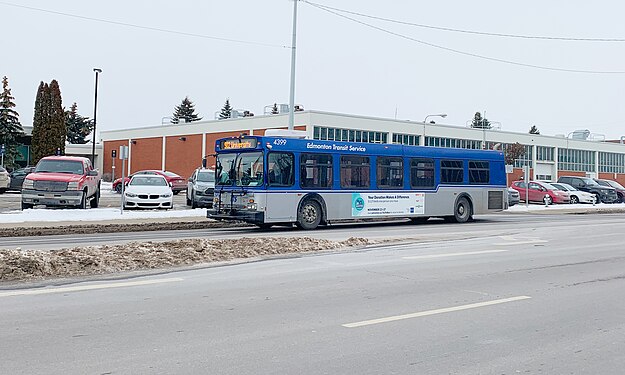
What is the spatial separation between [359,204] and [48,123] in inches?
1969

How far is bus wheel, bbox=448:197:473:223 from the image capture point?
85.5 ft

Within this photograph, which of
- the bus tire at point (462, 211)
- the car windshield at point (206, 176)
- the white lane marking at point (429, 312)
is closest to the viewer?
the white lane marking at point (429, 312)

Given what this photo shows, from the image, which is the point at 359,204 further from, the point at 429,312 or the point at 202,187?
the point at 429,312

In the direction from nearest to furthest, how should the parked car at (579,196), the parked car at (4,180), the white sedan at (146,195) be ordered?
the white sedan at (146,195) → the parked car at (4,180) → the parked car at (579,196)

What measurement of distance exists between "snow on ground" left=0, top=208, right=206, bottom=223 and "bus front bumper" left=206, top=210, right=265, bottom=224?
4.98 metres

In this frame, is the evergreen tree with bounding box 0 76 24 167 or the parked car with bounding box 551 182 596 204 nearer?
the parked car with bounding box 551 182 596 204

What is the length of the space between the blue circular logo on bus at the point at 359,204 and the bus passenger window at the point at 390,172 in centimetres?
98

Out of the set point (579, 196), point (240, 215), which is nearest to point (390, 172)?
point (240, 215)

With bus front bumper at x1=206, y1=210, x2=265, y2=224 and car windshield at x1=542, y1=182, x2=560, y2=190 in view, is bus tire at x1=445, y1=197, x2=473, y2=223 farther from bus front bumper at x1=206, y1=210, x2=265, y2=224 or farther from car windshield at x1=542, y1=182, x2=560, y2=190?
car windshield at x1=542, y1=182, x2=560, y2=190

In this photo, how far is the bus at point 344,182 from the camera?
20.6m

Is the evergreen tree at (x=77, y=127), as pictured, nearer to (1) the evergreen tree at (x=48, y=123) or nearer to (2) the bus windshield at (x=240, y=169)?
(1) the evergreen tree at (x=48, y=123)

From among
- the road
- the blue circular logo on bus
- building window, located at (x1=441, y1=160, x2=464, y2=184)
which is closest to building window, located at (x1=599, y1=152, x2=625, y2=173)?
building window, located at (x1=441, y1=160, x2=464, y2=184)

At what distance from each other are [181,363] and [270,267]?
5830 millimetres

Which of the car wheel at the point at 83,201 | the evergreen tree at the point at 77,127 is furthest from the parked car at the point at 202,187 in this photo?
the evergreen tree at the point at 77,127
